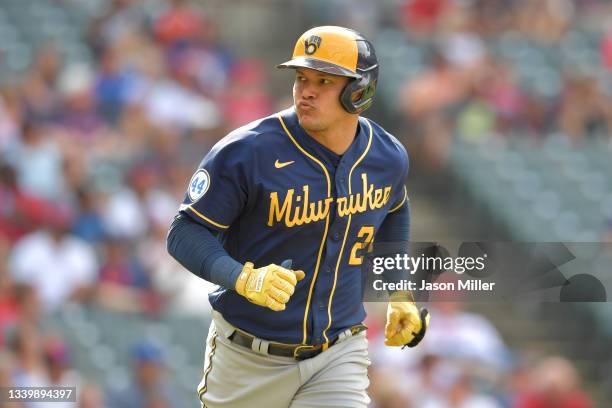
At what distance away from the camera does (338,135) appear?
14.2 ft

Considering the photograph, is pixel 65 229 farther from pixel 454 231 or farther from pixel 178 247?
pixel 178 247

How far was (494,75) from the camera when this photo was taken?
11.1 m

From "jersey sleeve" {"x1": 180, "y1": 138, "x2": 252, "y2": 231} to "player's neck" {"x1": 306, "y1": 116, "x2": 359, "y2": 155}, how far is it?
1.09ft

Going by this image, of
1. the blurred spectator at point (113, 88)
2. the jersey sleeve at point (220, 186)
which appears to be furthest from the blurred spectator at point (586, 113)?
the jersey sleeve at point (220, 186)

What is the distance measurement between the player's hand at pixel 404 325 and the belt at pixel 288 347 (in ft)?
0.75

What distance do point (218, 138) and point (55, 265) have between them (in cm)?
209

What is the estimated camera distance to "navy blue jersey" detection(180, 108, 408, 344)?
13.4 feet

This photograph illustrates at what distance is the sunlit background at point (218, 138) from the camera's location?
24.7ft

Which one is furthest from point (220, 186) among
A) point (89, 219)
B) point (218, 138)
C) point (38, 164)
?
point (218, 138)

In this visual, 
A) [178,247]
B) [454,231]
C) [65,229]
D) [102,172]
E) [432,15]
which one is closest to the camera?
[178,247]

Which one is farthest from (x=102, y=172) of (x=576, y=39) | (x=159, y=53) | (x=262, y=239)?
(x=576, y=39)

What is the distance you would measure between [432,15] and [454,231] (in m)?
2.84

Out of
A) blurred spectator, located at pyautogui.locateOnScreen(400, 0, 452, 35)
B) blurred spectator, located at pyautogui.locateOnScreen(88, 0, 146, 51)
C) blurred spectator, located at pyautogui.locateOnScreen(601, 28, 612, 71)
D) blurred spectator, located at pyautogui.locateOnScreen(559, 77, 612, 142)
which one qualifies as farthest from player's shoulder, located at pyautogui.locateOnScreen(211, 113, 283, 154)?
blurred spectator, located at pyautogui.locateOnScreen(601, 28, 612, 71)

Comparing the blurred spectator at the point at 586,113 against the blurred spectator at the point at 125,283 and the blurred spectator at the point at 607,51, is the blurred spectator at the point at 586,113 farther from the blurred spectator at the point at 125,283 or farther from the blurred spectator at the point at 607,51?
the blurred spectator at the point at 125,283
